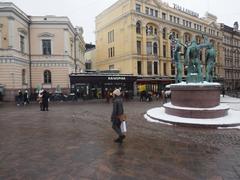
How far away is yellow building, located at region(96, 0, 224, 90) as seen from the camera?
4425 centimetres

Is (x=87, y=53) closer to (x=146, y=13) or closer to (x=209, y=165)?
(x=146, y=13)

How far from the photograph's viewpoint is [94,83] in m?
38.5

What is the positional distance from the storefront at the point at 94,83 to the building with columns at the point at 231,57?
40.1 metres

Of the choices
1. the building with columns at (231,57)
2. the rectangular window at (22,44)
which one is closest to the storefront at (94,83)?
the rectangular window at (22,44)

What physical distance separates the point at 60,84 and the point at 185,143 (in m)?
29.2

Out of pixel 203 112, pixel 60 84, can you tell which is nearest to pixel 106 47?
pixel 60 84

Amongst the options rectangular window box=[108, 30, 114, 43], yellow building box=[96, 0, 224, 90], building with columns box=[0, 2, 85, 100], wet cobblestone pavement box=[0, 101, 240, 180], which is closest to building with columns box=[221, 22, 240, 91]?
yellow building box=[96, 0, 224, 90]

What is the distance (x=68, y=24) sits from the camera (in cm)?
3612

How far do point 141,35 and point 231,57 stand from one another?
38.9 meters

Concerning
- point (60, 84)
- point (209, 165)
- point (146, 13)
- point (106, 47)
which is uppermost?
point (146, 13)

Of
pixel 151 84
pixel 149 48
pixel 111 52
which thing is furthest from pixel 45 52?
pixel 151 84

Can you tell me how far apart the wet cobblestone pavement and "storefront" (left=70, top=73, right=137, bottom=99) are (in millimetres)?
26660

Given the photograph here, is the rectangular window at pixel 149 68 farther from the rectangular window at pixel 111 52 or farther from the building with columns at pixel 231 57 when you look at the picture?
the building with columns at pixel 231 57

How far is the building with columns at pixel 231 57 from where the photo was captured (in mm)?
68625
